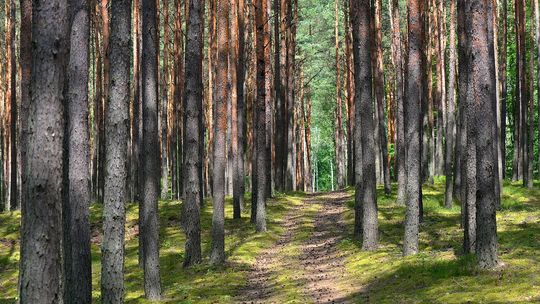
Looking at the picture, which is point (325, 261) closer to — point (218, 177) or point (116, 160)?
point (218, 177)

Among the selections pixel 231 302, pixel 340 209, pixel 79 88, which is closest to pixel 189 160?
pixel 231 302

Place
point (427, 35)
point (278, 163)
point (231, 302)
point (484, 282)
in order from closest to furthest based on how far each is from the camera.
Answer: point (484, 282)
point (231, 302)
point (278, 163)
point (427, 35)

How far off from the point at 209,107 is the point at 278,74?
509 inches

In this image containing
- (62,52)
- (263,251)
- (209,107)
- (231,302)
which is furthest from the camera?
(209,107)

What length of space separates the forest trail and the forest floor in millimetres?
25

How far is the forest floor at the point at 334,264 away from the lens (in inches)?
471

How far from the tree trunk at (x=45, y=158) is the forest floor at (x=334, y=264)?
278 inches

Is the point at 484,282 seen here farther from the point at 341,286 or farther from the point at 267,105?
the point at 267,105

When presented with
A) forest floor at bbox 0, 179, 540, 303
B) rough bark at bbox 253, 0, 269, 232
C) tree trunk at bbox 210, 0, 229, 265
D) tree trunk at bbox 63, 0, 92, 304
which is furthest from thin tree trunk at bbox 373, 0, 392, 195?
tree trunk at bbox 63, 0, 92, 304

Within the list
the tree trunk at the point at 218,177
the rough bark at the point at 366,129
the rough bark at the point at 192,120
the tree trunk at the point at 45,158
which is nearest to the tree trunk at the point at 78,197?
the tree trunk at the point at 45,158

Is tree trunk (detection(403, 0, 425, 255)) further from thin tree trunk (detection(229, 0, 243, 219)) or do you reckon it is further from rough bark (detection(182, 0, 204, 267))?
thin tree trunk (detection(229, 0, 243, 219))

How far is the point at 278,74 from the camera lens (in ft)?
99.0

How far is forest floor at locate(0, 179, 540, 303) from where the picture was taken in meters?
12.0

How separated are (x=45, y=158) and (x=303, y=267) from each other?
11.1m
